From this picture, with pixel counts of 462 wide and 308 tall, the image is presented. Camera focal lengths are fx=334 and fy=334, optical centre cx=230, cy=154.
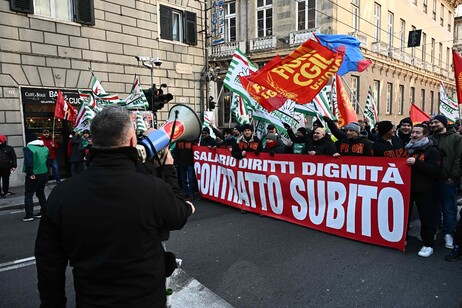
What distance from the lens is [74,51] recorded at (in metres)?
12.2

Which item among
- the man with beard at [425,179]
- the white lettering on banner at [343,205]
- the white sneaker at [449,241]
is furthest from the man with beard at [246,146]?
the white sneaker at [449,241]

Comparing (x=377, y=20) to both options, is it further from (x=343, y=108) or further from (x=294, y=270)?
(x=294, y=270)

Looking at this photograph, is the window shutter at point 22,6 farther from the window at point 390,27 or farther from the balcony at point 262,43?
the window at point 390,27

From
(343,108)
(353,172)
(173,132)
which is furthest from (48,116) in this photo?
(173,132)

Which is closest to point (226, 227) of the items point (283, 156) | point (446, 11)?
point (283, 156)

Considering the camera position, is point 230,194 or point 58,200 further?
point 230,194

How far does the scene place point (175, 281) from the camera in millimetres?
3898

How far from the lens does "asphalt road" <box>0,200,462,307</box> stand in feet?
11.4

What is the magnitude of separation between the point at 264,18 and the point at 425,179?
66.9ft

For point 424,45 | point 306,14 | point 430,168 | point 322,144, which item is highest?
point 424,45

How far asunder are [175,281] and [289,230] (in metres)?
2.39

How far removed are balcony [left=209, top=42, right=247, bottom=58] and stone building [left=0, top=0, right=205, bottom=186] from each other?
7821 millimetres

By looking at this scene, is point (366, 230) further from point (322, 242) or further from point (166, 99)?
point (166, 99)

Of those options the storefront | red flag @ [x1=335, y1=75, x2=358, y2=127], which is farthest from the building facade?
the storefront
